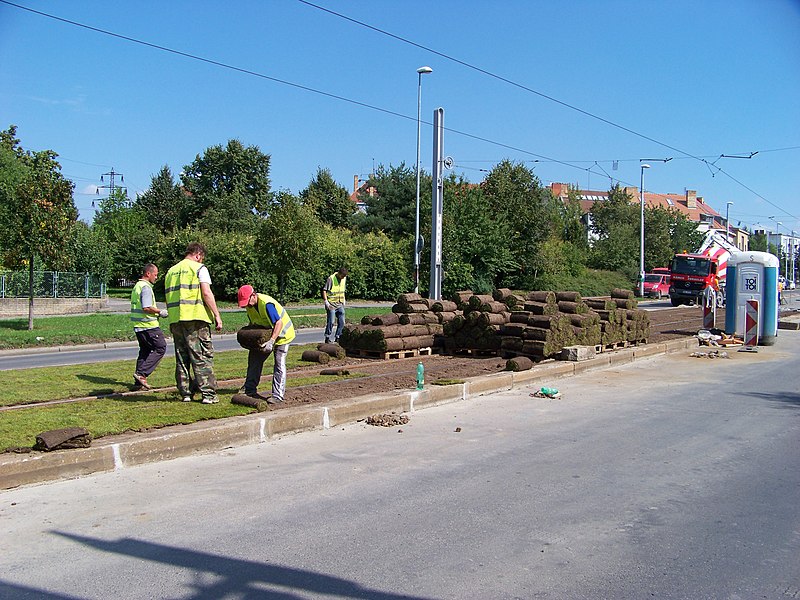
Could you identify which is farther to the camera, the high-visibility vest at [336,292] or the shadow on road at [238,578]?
the high-visibility vest at [336,292]

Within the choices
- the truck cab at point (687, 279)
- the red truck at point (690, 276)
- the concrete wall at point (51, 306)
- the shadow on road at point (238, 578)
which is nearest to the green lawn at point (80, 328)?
the concrete wall at point (51, 306)

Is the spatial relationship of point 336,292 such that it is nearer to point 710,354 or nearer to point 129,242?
point 710,354

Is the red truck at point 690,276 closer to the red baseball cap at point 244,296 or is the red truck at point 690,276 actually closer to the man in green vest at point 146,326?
the man in green vest at point 146,326

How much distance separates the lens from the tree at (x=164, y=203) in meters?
66.3

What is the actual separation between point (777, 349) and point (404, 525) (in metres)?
16.7

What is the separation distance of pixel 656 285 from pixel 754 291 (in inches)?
1294

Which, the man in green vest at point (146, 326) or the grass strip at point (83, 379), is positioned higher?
the man in green vest at point (146, 326)

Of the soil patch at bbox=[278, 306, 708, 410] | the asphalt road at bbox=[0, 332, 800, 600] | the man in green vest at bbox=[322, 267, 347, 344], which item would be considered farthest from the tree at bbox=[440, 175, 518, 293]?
the asphalt road at bbox=[0, 332, 800, 600]

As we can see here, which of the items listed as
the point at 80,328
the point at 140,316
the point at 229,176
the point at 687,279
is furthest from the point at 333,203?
the point at 140,316

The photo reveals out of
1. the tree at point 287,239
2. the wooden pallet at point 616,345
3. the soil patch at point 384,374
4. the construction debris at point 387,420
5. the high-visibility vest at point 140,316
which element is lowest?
the construction debris at point 387,420

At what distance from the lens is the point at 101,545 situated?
15.5 ft

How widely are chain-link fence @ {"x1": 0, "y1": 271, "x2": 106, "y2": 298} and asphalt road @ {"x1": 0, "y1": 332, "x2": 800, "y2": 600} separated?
2562cm

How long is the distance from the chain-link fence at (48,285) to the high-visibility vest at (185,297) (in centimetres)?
2360

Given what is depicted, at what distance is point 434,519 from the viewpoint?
535cm
